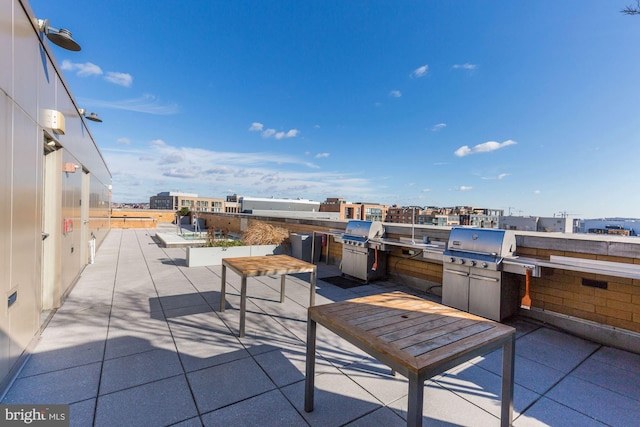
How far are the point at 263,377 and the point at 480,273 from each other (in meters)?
2.87

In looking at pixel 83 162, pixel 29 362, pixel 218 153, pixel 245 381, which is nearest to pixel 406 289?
pixel 245 381

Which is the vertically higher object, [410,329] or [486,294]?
[410,329]

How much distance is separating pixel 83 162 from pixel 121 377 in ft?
17.2

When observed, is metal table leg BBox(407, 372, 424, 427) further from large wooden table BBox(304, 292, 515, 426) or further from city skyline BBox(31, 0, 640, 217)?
city skyline BBox(31, 0, 640, 217)

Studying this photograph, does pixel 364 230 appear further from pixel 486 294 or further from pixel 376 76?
pixel 376 76

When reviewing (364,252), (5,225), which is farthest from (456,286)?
(5,225)

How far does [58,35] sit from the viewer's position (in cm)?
274

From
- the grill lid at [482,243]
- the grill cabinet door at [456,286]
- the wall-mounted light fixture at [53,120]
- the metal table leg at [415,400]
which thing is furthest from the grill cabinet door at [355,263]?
the wall-mounted light fixture at [53,120]

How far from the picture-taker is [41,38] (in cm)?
266

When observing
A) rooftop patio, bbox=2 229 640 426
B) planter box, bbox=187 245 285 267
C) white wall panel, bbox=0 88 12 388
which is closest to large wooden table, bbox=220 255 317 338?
rooftop patio, bbox=2 229 640 426

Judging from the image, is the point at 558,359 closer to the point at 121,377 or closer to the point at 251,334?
the point at 251,334

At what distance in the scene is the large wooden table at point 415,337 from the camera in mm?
1109

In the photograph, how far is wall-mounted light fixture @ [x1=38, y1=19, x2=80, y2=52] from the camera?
8.65 ft

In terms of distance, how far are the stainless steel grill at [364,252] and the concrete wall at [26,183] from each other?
14.2 feet
